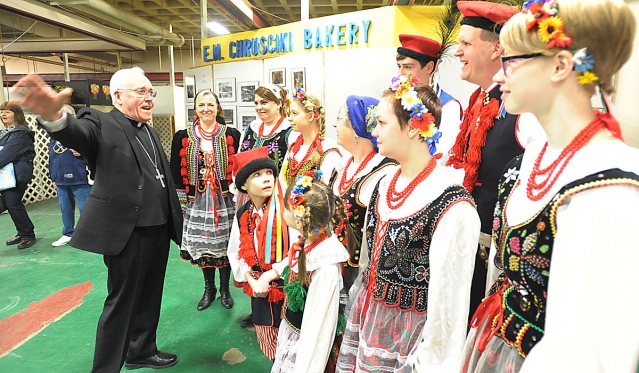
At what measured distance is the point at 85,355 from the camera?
2590mm

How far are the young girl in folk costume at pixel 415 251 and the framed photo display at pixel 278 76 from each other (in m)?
4.39

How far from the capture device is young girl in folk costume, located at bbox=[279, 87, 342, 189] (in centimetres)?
263

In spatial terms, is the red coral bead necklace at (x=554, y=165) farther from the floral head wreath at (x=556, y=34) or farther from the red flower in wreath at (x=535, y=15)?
the red flower in wreath at (x=535, y=15)

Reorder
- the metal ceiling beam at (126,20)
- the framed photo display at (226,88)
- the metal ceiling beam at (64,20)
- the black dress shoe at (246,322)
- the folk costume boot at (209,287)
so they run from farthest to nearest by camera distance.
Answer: the metal ceiling beam at (126,20) → the framed photo display at (226,88) → the metal ceiling beam at (64,20) → the folk costume boot at (209,287) → the black dress shoe at (246,322)

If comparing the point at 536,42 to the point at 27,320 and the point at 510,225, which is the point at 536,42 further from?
the point at 27,320

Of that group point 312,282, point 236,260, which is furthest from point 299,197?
point 236,260

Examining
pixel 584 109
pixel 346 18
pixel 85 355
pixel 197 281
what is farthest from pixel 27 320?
pixel 346 18

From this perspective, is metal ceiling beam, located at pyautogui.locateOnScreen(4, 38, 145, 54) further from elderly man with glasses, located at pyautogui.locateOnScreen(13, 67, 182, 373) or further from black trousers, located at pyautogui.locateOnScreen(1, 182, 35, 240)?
elderly man with glasses, located at pyautogui.locateOnScreen(13, 67, 182, 373)

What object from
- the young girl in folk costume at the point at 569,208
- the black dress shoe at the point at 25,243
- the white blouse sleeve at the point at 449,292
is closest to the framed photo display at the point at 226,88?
the black dress shoe at the point at 25,243

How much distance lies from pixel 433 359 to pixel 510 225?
1.71 feet

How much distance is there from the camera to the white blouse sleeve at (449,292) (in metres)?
1.14

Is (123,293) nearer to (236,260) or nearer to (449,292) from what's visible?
(236,260)

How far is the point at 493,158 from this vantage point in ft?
4.93

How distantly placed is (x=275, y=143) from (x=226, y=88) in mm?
3498
